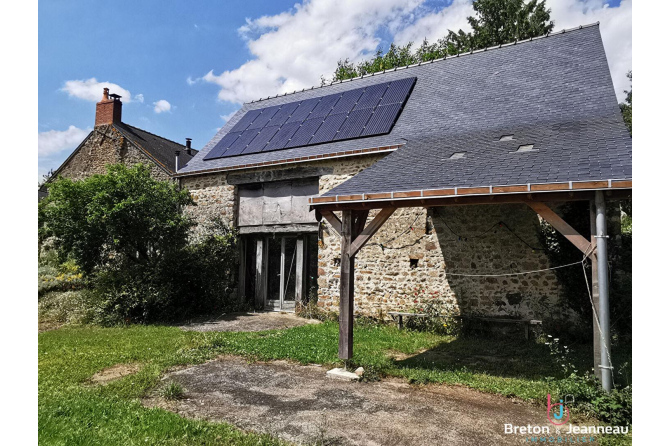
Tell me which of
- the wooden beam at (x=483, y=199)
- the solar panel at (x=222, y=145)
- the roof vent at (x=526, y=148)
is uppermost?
the solar panel at (x=222, y=145)

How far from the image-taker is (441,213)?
835cm

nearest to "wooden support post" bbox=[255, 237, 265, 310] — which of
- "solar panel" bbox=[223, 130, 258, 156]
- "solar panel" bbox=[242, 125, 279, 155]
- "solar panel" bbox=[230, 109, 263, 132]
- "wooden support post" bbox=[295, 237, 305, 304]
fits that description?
"wooden support post" bbox=[295, 237, 305, 304]

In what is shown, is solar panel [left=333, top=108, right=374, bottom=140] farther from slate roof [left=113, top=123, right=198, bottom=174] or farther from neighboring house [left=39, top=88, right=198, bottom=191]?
neighboring house [left=39, top=88, right=198, bottom=191]

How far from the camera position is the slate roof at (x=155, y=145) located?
52.9 ft

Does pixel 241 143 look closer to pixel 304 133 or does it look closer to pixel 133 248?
pixel 304 133

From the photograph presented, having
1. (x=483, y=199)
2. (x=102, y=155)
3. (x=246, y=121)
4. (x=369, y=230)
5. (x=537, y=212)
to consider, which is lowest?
(x=369, y=230)

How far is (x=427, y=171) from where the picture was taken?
20.1 ft

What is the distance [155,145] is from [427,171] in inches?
603

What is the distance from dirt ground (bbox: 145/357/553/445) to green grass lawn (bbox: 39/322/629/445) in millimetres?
298

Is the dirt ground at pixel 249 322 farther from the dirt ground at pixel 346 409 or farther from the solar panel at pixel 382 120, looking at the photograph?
the solar panel at pixel 382 120

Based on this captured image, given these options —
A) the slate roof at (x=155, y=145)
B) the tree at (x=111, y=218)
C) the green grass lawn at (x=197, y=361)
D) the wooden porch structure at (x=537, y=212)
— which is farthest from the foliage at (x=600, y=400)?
the slate roof at (x=155, y=145)

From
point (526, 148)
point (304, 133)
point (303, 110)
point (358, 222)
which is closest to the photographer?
point (358, 222)

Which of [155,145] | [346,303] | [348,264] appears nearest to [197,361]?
[346,303]
